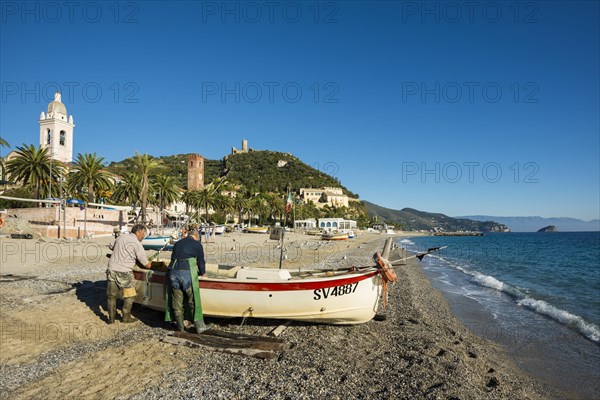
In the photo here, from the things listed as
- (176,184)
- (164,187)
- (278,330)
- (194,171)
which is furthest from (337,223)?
(278,330)

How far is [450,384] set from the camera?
6078mm

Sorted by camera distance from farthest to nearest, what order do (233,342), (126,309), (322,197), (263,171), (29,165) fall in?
1. (263,171)
2. (322,197)
3. (29,165)
4. (126,309)
5. (233,342)

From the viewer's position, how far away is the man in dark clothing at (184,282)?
7.67 m

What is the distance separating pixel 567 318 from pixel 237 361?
12.2 meters

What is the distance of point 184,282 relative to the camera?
766 centimetres

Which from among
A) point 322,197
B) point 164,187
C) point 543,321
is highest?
point 322,197

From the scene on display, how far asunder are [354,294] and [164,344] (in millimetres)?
4241

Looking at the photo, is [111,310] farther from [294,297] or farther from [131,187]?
[131,187]

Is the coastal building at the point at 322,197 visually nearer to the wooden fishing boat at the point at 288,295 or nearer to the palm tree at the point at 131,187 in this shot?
the palm tree at the point at 131,187

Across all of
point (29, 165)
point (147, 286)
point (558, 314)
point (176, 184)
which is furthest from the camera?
point (176, 184)

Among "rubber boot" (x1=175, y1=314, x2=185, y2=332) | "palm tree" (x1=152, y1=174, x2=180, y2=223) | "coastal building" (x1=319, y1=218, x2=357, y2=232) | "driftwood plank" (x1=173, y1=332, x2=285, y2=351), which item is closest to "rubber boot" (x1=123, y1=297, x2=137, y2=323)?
"rubber boot" (x1=175, y1=314, x2=185, y2=332)

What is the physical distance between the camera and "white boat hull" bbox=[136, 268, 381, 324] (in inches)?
322

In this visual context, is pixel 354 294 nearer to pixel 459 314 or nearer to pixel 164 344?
pixel 164 344

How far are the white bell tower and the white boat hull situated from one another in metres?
71.2
